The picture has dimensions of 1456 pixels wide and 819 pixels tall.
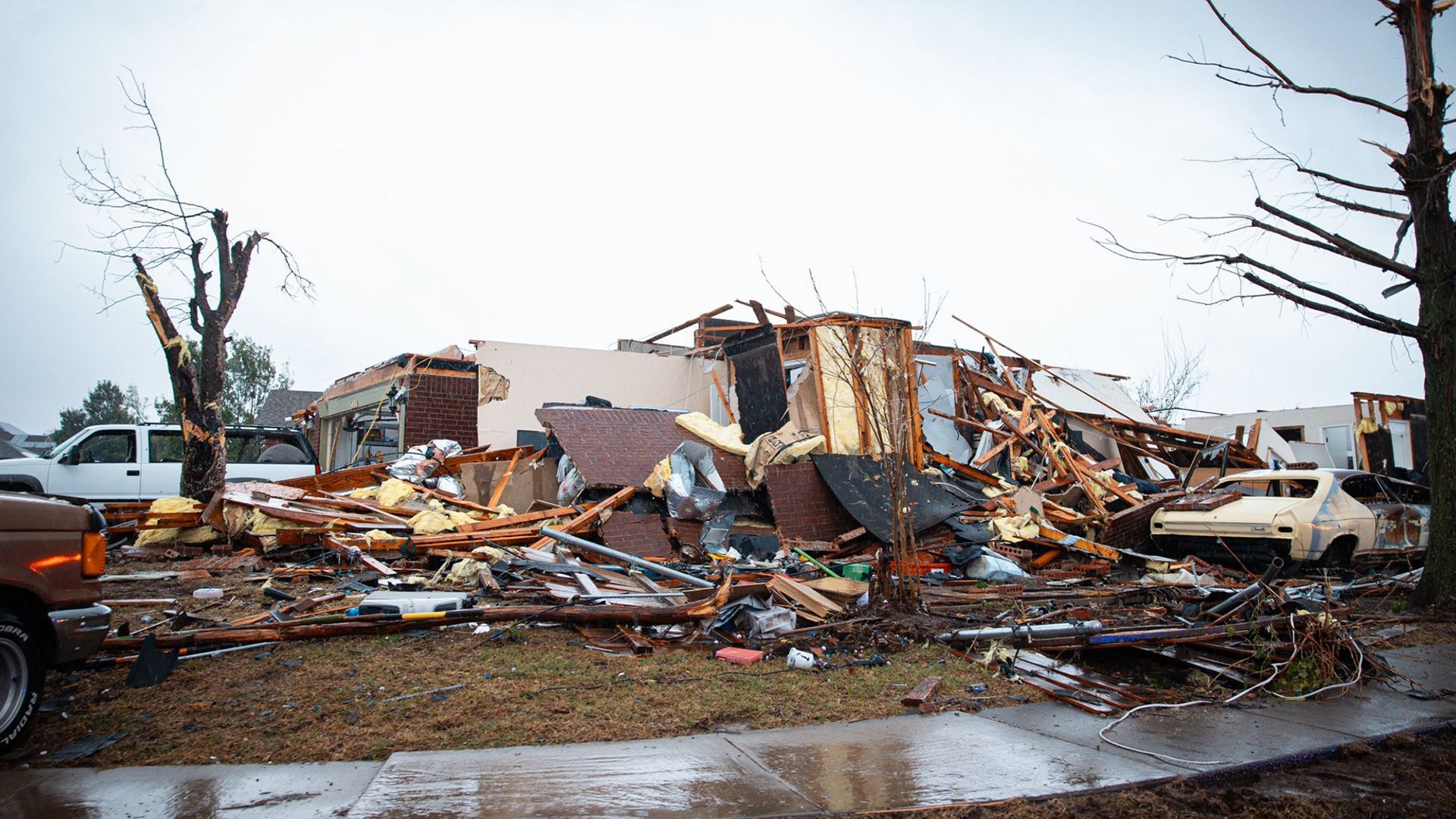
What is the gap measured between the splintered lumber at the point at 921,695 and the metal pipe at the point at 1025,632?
3.21ft

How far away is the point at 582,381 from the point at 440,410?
3.17m

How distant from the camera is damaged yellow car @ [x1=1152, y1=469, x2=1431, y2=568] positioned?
1127cm

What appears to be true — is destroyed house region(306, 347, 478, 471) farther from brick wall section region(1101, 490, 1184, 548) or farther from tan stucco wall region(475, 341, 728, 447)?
brick wall section region(1101, 490, 1184, 548)

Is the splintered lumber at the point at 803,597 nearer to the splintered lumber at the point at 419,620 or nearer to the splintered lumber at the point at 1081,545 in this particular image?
the splintered lumber at the point at 419,620

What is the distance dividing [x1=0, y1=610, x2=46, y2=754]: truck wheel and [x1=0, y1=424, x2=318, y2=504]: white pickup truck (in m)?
10.1

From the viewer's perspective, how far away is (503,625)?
7.01 metres

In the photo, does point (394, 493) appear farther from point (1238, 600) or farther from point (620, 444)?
point (1238, 600)

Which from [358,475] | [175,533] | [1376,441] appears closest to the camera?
[175,533]

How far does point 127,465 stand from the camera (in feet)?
44.8

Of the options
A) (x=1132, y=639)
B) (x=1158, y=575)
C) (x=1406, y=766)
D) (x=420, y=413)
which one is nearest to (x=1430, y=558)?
(x=1158, y=575)

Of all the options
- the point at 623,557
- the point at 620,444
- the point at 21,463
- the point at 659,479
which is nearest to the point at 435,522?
the point at 620,444

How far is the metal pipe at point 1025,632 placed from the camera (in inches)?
253

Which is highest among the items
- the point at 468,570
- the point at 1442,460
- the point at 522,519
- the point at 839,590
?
the point at 1442,460

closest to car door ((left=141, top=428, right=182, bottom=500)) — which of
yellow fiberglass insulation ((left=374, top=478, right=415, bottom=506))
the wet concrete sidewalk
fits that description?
yellow fiberglass insulation ((left=374, top=478, right=415, bottom=506))
